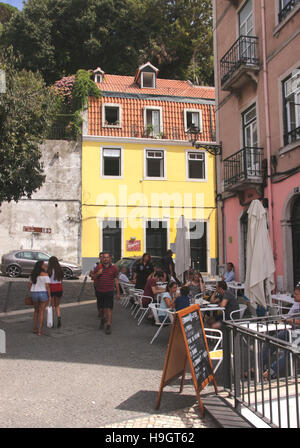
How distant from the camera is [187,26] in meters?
33.9

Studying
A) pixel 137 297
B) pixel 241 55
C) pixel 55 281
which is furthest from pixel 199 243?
pixel 55 281

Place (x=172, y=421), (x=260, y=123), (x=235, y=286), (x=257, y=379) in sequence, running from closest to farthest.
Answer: (x=172, y=421) < (x=257, y=379) < (x=260, y=123) < (x=235, y=286)

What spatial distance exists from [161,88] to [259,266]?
21.9 meters

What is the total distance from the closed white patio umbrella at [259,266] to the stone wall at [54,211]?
16.3m

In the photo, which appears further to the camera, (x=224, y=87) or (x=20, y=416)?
(x=224, y=87)

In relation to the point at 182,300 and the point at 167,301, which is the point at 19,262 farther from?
the point at 182,300

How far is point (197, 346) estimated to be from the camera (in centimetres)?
492

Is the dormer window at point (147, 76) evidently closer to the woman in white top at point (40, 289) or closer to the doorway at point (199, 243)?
the doorway at point (199, 243)

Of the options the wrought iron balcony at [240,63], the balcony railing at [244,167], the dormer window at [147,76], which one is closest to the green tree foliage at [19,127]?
the wrought iron balcony at [240,63]

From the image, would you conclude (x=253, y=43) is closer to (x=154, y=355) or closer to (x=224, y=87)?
(x=224, y=87)

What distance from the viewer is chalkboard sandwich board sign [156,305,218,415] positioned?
469cm

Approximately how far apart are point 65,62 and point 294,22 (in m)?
29.9

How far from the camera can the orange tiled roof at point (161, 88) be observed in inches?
1020
